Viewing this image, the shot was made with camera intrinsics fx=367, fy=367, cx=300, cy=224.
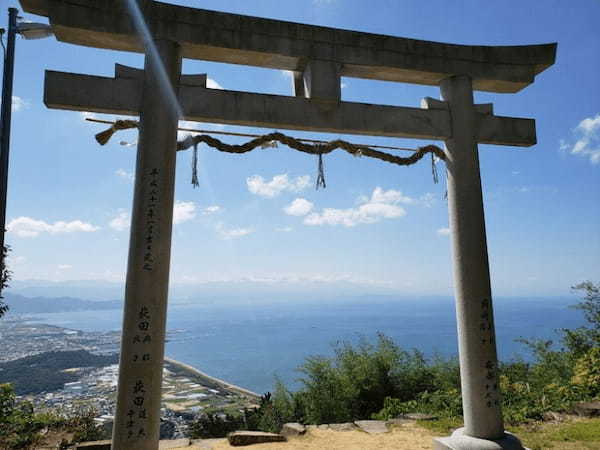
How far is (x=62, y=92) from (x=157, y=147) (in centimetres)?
88

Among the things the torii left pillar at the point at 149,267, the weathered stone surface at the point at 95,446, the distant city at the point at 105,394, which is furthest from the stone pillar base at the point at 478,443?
the distant city at the point at 105,394

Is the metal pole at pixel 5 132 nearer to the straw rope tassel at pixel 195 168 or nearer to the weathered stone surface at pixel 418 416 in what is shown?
the straw rope tassel at pixel 195 168

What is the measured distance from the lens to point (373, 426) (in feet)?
16.6

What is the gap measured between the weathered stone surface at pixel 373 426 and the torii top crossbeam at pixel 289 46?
4425 millimetres

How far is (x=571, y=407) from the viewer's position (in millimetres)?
5465

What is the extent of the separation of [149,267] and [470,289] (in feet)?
9.58

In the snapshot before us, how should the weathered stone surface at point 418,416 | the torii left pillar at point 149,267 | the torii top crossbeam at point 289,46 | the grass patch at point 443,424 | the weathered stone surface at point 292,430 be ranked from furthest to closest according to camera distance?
1. the weathered stone surface at point 418,416
2. the grass patch at point 443,424
3. the weathered stone surface at point 292,430
4. the torii top crossbeam at point 289,46
5. the torii left pillar at point 149,267

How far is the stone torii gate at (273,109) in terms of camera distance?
2.86 m

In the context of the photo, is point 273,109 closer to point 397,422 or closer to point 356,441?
point 356,441

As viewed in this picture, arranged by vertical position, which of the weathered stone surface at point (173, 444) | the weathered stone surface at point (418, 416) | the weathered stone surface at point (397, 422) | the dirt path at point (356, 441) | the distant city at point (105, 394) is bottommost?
the distant city at point (105, 394)

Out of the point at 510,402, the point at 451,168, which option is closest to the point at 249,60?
the point at 451,168

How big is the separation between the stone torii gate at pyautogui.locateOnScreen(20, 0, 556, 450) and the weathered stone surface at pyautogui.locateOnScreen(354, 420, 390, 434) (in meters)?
1.62

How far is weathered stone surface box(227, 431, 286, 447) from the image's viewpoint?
424 cm

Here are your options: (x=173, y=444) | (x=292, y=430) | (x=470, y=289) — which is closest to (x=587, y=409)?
(x=470, y=289)
